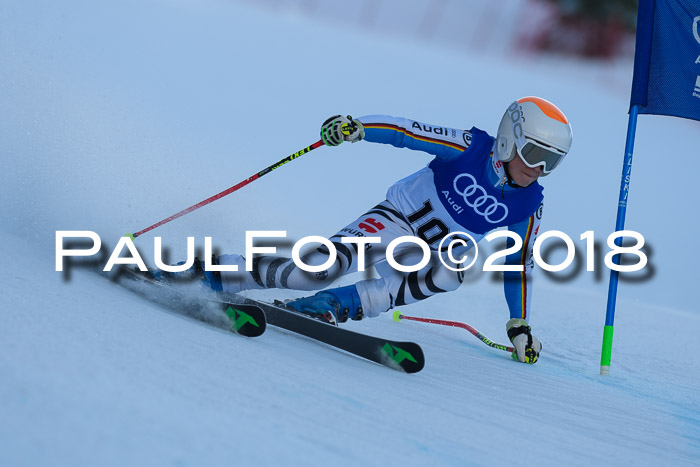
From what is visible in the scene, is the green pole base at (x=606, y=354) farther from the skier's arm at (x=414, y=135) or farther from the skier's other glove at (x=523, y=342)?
the skier's arm at (x=414, y=135)

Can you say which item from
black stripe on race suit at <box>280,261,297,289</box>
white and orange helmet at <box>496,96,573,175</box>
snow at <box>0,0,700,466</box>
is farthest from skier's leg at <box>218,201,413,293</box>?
white and orange helmet at <box>496,96,573,175</box>

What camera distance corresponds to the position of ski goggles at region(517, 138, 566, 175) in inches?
113

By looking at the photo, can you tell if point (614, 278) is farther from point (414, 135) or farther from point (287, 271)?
point (287, 271)

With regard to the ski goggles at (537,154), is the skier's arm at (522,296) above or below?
below

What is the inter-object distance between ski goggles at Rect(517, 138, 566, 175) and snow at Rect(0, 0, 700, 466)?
0.85 meters

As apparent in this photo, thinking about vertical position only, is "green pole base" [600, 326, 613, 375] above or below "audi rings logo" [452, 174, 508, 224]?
below

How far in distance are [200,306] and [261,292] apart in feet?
4.71

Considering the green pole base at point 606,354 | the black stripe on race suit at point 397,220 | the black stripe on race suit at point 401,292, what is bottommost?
the green pole base at point 606,354

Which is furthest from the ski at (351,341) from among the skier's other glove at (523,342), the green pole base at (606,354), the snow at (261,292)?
the green pole base at (606,354)

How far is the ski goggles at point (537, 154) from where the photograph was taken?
2.88m

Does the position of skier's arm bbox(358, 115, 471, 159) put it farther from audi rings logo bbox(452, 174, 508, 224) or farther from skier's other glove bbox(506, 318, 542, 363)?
skier's other glove bbox(506, 318, 542, 363)

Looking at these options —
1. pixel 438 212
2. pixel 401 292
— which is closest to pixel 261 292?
pixel 401 292

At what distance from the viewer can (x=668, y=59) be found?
12.2 feet

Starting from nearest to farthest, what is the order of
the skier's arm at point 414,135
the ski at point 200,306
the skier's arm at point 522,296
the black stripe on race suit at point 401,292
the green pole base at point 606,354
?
the ski at point 200,306 < the skier's arm at point 414,135 < the black stripe on race suit at point 401,292 < the skier's arm at point 522,296 < the green pole base at point 606,354
